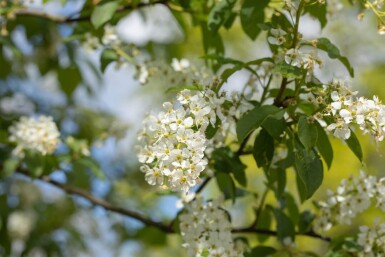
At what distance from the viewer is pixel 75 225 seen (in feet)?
14.2

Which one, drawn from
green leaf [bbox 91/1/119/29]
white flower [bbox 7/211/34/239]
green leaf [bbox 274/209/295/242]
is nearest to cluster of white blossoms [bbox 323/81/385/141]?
green leaf [bbox 274/209/295/242]

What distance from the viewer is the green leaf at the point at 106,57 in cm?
215

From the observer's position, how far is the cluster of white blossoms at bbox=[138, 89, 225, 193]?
4.52 feet

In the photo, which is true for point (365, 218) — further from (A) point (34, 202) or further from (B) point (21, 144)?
(B) point (21, 144)

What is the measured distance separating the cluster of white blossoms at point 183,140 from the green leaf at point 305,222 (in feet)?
2.35

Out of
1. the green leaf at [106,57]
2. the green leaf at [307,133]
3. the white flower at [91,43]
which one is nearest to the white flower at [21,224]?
the white flower at [91,43]

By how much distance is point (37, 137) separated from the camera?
2.41m

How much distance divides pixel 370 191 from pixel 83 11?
1.21m

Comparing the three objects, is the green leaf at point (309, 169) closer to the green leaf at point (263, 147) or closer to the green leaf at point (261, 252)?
the green leaf at point (263, 147)

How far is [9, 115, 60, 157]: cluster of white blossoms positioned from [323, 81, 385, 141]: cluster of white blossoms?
1259mm

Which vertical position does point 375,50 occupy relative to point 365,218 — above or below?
above

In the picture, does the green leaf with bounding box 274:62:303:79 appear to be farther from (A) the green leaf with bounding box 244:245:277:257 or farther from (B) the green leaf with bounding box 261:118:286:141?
(A) the green leaf with bounding box 244:245:277:257

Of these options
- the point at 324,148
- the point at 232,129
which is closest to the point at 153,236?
the point at 232,129

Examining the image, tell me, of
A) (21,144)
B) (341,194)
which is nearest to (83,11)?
(21,144)
